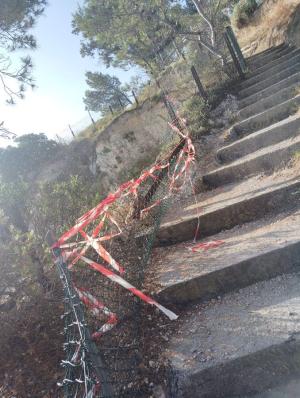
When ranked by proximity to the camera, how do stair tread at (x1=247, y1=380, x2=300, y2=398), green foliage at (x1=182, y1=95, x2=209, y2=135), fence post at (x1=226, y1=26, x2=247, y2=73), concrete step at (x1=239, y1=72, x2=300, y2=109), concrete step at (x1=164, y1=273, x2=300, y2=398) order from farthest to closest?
1. fence post at (x1=226, y1=26, x2=247, y2=73)
2. green foliage at (x1=182, y1=95, x2=209, y2=135)
3. concrete step at (x1=239, y1=72, x2=300, y2=109)
4. concrete step at (x1=164, y1=273, x2=300, y2=398)
5. stair tread at (x1=247, y1=380, x2=300, y2=398)

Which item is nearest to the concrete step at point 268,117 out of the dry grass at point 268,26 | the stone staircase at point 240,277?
the stone staircase at point 240,277

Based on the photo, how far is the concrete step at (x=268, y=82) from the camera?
7188 millimetres

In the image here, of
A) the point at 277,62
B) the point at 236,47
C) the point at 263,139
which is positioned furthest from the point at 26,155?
the point at 263,139

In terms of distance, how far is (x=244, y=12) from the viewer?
14133 mm

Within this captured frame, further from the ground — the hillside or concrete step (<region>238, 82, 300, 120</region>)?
concrete step (<region>238, 82, 300, 120</region>)

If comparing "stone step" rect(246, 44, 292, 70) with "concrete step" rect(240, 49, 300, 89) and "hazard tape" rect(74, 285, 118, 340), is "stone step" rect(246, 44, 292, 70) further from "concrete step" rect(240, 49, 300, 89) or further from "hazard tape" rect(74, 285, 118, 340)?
"hazard tape" rect(74, 285, 118, 340)

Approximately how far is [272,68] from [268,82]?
0.77m

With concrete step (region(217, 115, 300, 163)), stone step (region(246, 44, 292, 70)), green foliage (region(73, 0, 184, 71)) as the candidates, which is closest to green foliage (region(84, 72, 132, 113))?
green foliage (region(73, 0, 184, 71))

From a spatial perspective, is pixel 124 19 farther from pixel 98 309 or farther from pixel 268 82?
pixel 98 309

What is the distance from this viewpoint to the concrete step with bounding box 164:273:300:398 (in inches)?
82.8

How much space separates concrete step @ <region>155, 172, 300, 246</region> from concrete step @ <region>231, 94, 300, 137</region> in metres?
1.76

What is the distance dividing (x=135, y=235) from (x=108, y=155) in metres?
16.2

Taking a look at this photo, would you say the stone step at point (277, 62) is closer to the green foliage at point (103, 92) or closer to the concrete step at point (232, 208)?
the concrete step at point (232, 208)

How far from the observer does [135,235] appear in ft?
14.1
